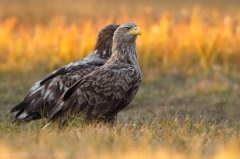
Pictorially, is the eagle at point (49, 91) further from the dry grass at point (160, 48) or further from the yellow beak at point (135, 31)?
the dry grass at point (160, 48)

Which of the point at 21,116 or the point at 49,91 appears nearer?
the point at 21,116

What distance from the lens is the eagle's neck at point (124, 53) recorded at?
8.01m

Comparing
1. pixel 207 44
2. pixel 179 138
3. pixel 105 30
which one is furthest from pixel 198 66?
pixel 179 138

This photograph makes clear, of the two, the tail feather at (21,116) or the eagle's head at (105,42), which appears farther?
the eagle's head at (105,42)

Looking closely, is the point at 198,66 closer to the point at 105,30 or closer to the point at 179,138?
the point at 105,30

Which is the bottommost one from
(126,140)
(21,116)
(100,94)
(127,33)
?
→ (21,116)

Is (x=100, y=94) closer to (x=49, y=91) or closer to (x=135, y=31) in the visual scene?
(x=135, y=31)

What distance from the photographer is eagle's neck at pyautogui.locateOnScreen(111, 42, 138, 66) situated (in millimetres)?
8008

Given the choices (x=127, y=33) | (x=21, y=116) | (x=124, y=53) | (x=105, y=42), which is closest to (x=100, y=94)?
(x=124, y=53)

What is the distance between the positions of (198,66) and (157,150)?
26.6ft

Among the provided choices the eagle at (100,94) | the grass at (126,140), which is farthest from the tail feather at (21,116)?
the eagle at (100,94)

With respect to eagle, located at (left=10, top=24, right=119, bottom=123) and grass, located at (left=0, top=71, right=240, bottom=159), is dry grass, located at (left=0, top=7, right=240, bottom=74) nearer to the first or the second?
grass, located at (left=0, top=71, right=240, bottom=159)

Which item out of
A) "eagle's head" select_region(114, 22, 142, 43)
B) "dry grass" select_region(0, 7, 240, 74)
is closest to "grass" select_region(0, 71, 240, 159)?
"eagle's head" select_region(114, 22, 142, 43)

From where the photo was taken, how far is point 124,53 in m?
8.04
